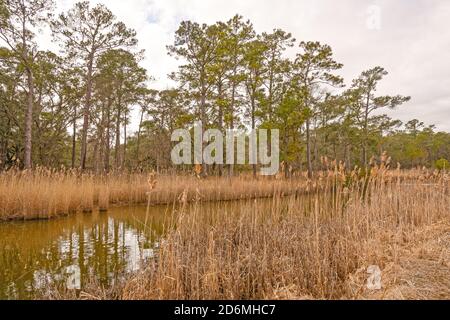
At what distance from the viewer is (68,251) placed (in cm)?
410

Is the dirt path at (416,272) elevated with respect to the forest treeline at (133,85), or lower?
lower

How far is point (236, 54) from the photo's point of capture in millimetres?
14383

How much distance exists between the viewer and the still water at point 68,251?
3.00 metres

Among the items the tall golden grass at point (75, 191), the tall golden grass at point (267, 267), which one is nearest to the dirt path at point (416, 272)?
the tall golden grass at point (267, 267)

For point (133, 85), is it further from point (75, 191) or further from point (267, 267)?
point (267, 267)

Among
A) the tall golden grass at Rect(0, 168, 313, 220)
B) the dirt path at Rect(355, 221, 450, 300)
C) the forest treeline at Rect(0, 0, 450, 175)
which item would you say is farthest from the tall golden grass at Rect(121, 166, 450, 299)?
the forest treeline at Rect(0, 0, 450, 175)

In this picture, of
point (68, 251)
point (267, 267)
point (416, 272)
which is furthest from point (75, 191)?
point (416, 272)

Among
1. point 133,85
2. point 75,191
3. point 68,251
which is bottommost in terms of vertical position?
point 68,251

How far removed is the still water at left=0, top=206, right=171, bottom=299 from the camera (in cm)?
300

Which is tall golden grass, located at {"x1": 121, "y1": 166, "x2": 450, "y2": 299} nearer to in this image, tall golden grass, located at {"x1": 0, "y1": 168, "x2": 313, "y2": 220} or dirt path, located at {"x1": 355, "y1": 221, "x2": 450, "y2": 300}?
dirt path, located at {"x1": 355, "y1": 221, "x2": 450, "y2": 300}

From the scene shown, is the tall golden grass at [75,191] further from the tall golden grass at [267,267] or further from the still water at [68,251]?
the tall golden grass at [267,267]

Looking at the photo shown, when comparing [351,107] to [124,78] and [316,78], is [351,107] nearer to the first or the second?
[316,78]
